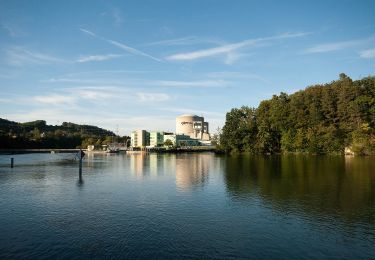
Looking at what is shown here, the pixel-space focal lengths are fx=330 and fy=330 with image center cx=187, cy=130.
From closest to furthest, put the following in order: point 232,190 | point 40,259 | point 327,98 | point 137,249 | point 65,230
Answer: point 40,259 → point 137,249 → point 65,230 → point 232,190 → point 327,98

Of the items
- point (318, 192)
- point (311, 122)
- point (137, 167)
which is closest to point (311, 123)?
point (311, 122)

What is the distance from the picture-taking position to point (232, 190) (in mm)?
35844

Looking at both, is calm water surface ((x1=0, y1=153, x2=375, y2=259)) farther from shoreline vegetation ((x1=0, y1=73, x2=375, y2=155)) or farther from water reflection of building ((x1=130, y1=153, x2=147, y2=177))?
shoreline vegetation ((x1=0, y1=73, x2=375, y2=155))

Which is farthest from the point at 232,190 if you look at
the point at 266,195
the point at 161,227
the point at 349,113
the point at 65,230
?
the point at 349,113

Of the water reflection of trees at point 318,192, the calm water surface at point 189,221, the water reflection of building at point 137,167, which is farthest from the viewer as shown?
the water reflection of building at point 137,167

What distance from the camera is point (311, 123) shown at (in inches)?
4341

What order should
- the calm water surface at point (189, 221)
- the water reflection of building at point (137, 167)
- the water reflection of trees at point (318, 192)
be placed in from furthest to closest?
the water reflection of building at point (137, 167) < the water reflection of trees at point (318, 192) < the calm water surface at point (189, 221)

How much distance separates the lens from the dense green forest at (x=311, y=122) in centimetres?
9794

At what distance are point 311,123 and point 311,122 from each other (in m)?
0.34

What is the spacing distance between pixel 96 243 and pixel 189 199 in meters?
13.8

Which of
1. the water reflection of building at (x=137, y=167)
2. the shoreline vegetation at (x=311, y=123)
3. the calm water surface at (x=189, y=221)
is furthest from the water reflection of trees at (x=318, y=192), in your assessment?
the shoreline vegetation at (x=311, y=123)

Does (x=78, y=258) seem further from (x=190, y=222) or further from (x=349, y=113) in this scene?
(x=349, y=113)

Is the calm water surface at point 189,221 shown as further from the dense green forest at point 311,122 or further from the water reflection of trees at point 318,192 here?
the dense green forest at point 311,122

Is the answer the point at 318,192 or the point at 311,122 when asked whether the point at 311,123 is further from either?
the point at 318,192
